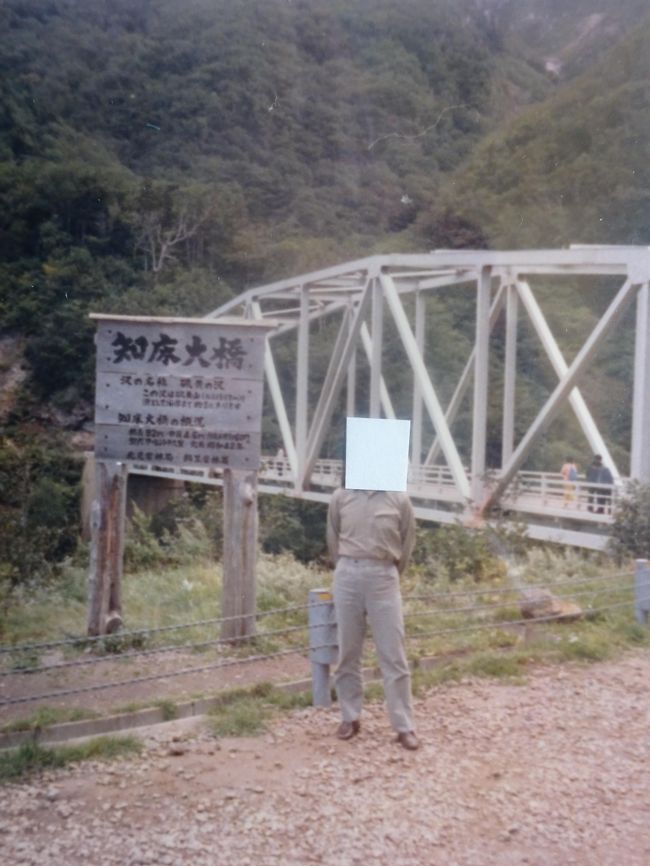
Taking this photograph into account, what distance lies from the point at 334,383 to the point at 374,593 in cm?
1813

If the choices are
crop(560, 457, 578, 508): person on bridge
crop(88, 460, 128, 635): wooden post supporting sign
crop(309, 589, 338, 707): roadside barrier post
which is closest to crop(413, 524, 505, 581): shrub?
crop(560, 457, 578, 508): person on bridge

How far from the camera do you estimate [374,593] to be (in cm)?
559

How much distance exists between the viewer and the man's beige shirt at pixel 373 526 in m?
5.58

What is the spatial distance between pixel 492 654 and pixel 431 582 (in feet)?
13.0

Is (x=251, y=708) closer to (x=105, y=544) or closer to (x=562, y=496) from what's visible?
(x=105, y=544)

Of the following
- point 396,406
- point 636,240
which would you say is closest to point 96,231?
point 396,406

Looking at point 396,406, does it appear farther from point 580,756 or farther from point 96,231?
point 580,756

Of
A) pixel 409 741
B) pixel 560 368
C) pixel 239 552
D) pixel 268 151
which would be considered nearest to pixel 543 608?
pixel 239 552

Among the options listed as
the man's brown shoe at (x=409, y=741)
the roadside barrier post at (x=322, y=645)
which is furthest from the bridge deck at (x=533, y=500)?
the man's brown shoe at (x=409, y=741)

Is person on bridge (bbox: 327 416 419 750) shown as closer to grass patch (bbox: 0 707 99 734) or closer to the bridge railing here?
grass patch (bbox: 0 707 99 734)

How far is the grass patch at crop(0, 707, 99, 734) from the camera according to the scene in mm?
5641

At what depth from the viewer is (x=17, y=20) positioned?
15.8m

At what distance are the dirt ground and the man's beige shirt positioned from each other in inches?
42.7

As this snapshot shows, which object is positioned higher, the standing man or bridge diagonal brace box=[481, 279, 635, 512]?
bridge diagonal brace box=[481, 279, 635, 512]
